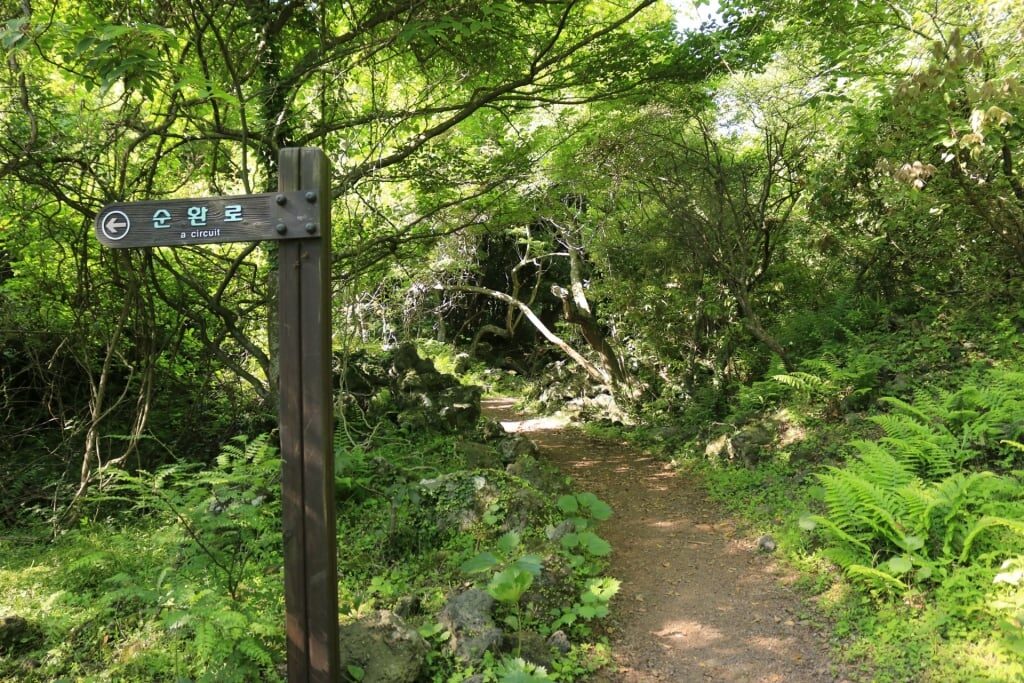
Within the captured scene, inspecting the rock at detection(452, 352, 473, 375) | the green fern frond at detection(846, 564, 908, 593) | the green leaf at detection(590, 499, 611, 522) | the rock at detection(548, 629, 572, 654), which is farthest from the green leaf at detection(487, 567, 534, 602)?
the rock at detection(452, 352, 473, 375)

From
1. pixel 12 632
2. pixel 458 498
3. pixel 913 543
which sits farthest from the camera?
pixel 458 498

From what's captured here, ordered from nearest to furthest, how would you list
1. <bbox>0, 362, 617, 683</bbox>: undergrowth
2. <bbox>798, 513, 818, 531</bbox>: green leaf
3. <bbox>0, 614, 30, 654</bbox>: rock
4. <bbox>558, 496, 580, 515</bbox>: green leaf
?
<bbox>0, 362, 617, 683</bbox>: undergrowth → <bbox>0, 614, 30, 654</bbox>: rock → <bbox>558, 496, 580, 515</bbox>: green leaf → <bbox>798, 513, 818, 531</bbox>: green leaf

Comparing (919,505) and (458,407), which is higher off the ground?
(458,407)

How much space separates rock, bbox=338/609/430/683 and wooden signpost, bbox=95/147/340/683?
0.61 m

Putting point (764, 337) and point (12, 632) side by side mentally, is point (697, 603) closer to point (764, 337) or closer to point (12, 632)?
point (12, 632)

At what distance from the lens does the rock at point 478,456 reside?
24.7ft

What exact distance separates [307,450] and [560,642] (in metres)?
2.21

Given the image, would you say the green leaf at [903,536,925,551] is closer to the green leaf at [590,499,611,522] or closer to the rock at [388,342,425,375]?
the green leaf at [590,499,611,522]

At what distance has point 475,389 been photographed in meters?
10.4

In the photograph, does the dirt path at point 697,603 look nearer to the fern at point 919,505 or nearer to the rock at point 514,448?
the fern at point 919,505

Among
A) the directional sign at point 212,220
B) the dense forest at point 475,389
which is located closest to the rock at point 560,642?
the dense forest at point 475,389

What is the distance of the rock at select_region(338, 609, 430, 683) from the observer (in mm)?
3482

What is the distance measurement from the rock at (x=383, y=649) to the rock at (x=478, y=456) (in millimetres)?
3500

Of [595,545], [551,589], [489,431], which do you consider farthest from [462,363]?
[595,545]
